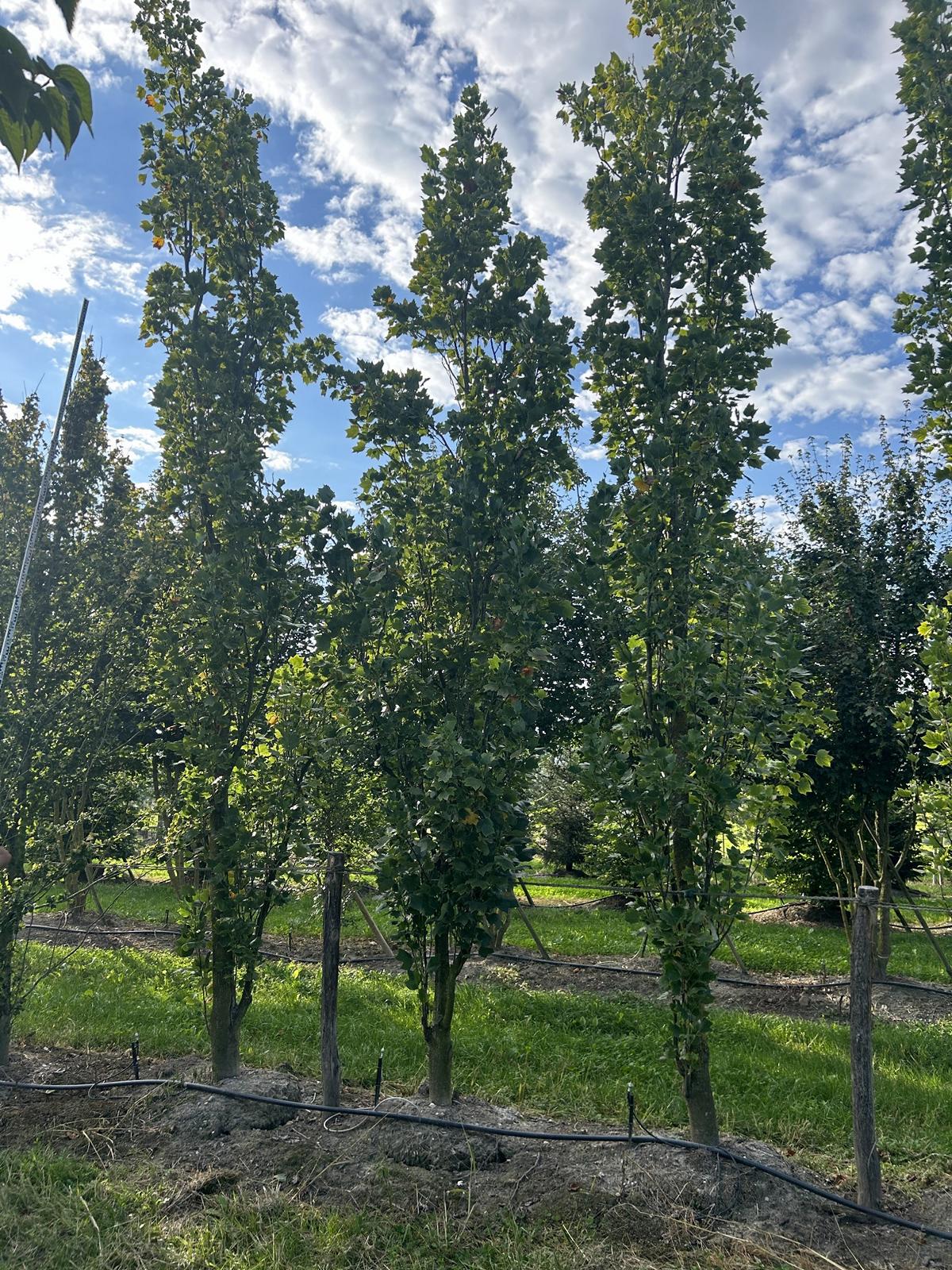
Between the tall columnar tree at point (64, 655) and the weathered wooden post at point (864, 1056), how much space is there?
5371 millimetres

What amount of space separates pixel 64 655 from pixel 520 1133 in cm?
511

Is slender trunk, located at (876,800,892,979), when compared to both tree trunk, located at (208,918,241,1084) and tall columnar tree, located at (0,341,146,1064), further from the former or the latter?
tall columnar tree, located at (0,341,146,1064)

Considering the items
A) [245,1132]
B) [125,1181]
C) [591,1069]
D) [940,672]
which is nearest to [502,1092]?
[591,1069]

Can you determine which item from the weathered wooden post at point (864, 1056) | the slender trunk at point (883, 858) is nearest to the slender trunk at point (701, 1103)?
the weathered wooden post at point (864, 1056)

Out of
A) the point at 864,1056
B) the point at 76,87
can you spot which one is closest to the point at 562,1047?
the point at 864,1056

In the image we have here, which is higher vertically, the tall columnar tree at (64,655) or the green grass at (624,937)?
the tall columnar tree at (64,655)

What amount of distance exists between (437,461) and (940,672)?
11.8ft

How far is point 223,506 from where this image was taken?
5.43 m

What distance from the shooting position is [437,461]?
5.02m

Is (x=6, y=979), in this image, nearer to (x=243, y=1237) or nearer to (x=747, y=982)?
(x=243, y=1237)

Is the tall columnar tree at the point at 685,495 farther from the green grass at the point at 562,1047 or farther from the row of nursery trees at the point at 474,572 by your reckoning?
the green grass at the point at 562,1047

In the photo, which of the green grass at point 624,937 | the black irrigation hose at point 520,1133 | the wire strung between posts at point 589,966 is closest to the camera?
the black irrigation hose at point 520,1133

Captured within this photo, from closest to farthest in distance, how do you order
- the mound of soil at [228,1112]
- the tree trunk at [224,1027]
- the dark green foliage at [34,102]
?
1. the dark green foliage at [34,102]
2. the mound of soil at [228,1112]
3. the tree trunk at [224,1027]

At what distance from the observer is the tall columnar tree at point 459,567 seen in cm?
459
